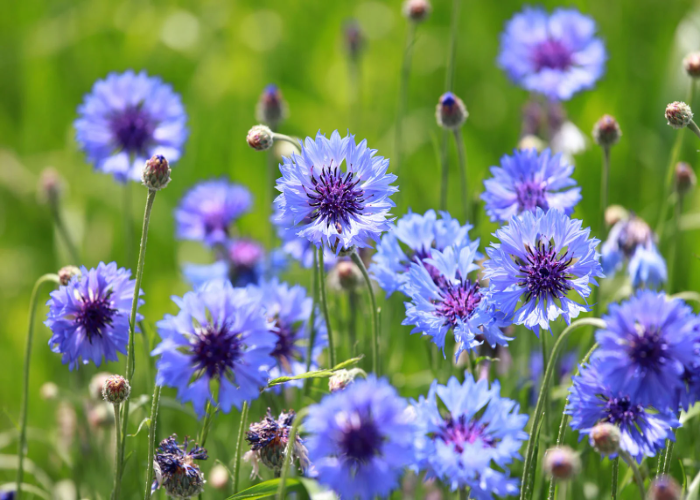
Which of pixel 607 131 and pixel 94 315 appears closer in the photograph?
pixel 94 315

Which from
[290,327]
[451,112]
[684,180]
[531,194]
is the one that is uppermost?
[451,112]

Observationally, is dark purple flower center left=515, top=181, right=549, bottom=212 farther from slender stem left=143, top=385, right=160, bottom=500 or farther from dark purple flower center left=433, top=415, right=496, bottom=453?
slender stem left=143, top=385, right=160, bottom=500

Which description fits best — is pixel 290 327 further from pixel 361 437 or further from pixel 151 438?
pixel 361 437

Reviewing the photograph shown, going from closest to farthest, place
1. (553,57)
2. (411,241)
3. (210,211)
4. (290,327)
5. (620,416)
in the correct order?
(620,416) → (411,241) → (290,327) → (210,211) → (553,57)

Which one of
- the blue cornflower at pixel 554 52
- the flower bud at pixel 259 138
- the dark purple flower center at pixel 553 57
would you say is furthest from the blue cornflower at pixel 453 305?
the dark purple flower center at pixel 553 57

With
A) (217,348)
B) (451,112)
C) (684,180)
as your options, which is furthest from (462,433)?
(684,180)

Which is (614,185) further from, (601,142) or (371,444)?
(371,444)

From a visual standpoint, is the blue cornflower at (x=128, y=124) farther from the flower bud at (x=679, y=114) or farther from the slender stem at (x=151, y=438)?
the flower bud at (x=679, y=114)
